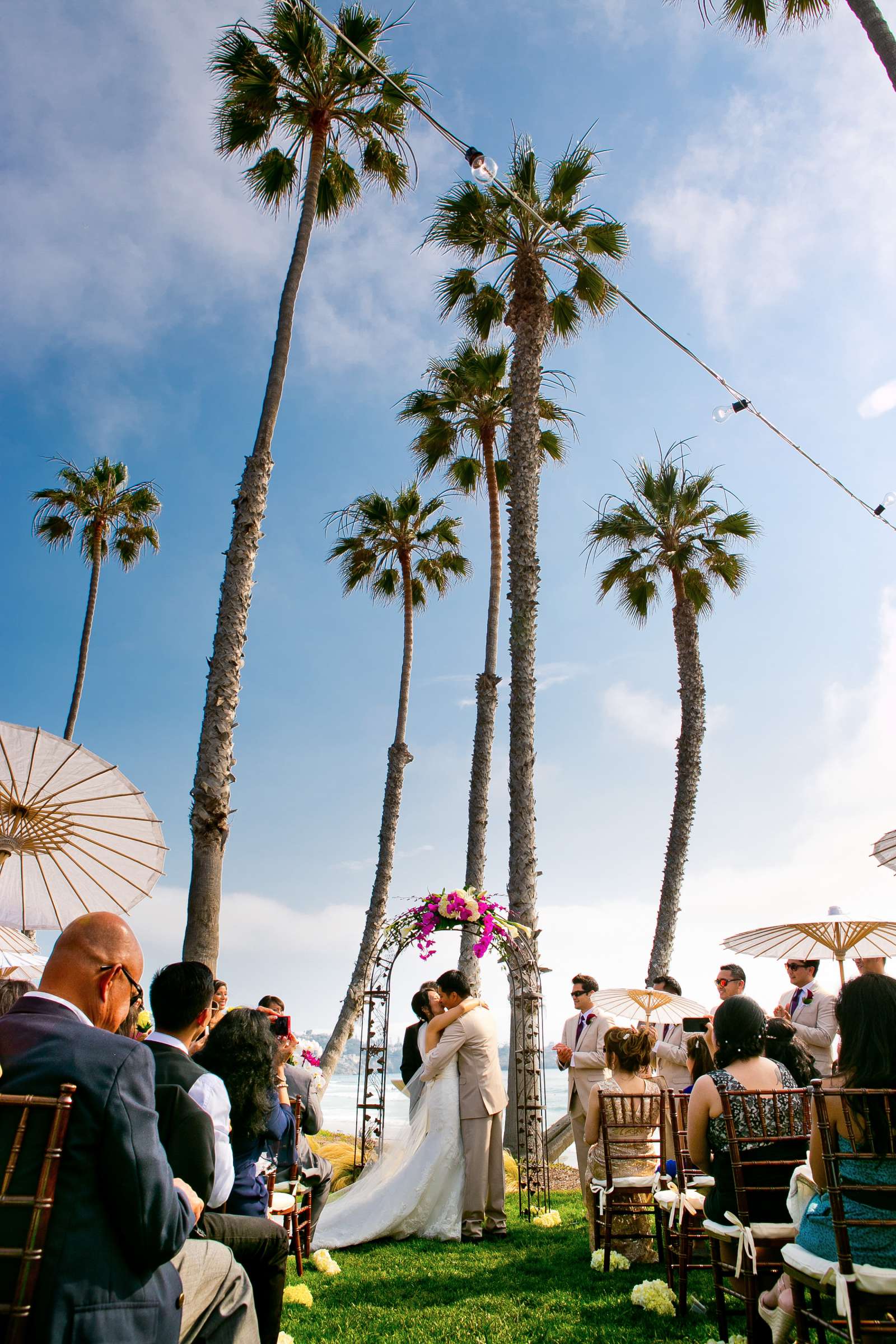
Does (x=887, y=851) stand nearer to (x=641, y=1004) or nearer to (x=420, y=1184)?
(x=641, y=1004)

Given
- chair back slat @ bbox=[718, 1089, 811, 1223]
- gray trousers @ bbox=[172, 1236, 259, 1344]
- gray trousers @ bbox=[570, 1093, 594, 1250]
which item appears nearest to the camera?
gray trousers @ bbox=[172, 1236, 259, 1344]

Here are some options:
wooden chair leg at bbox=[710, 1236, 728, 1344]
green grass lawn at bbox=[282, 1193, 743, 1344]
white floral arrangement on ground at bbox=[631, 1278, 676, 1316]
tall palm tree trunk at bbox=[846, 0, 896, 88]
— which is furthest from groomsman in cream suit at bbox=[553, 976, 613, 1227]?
tall palm tree trunk at bbox=[846, 0, 896, 88]

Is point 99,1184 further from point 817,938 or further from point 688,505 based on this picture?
point 688,505

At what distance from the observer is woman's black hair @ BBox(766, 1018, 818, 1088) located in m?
5.20

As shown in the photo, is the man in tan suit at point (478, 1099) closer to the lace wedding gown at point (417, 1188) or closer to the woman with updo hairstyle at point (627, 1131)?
the lace wedding gown at point (417, 1188)

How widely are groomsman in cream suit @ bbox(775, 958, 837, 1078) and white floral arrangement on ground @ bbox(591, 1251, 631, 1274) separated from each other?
2.44m

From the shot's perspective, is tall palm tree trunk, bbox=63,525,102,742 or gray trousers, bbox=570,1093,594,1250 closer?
gray trousers, bbox=570,1093,594,1250

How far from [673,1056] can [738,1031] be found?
4.18 meters

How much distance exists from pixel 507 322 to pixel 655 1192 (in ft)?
43.4

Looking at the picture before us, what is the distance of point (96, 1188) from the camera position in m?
2.21

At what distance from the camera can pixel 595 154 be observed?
14750 millimetres

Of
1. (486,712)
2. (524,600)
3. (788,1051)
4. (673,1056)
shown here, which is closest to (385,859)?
(486,712)

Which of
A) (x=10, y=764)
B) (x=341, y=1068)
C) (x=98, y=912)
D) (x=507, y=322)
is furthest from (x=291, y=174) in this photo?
(x=341, y=1068)

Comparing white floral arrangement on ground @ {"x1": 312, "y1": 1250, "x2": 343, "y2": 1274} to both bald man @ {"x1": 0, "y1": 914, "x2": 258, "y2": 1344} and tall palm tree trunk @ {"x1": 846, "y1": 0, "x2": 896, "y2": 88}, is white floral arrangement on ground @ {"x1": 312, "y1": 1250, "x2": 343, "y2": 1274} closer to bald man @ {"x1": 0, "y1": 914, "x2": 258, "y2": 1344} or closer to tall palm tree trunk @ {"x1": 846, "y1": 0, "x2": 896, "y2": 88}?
bald man @ {"x1": 0, "y1": 914, "x2": 258, "y2": 1344}
